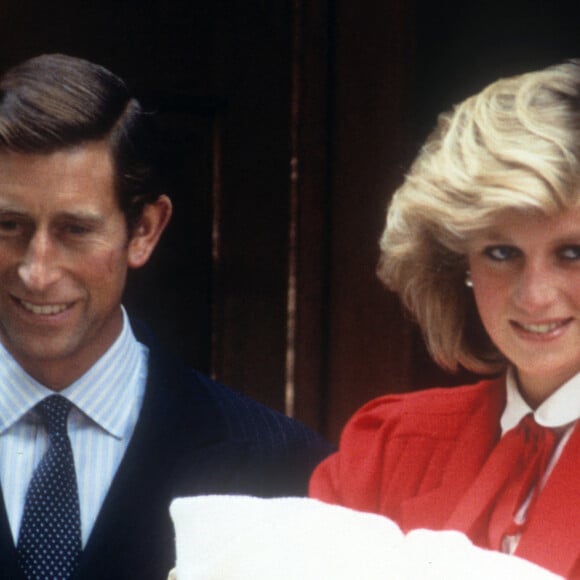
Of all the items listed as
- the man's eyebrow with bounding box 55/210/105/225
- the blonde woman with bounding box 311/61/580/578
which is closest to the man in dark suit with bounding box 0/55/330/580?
the man's eyebrow with bounding box 55/210/105/225

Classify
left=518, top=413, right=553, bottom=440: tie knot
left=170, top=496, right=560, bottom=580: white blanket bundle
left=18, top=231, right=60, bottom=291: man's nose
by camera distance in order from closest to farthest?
left=170, top=496, right=560, bottom=580: white blanket bundle
left=518, top=413, right=553, bottom=440: tie knot
left=18, top=231, right=60, bottom=291: man's nose

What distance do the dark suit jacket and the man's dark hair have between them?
0.38 ft

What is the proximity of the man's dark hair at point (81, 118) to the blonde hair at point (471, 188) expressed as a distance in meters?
0.20

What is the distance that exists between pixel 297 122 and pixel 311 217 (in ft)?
0.25

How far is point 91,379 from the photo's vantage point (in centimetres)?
83

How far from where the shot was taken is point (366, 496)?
73cm

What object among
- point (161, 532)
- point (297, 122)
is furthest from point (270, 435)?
point (297, 122)

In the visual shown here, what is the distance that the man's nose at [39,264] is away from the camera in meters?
0.77

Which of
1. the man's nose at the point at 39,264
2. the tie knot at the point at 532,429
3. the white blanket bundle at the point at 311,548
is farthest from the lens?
the man's nose at the point at 39,264

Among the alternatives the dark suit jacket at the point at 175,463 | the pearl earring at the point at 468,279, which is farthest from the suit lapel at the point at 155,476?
the pearl earring at the point at 468,279

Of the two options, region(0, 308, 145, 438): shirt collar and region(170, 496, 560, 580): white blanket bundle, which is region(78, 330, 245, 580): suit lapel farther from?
region(170, 496, 560, 580): white blanket bundle

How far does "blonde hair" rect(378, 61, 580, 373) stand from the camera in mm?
609

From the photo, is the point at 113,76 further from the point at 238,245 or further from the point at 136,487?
the point at 136,487

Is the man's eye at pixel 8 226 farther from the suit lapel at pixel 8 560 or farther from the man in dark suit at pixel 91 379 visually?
the suit lapel at pixel 8 560
